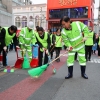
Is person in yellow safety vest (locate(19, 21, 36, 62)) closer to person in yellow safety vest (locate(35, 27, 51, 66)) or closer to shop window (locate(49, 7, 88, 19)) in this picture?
person in yellow safety vest (locate(35, 27, 51, 66))

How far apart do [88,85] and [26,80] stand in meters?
1.65

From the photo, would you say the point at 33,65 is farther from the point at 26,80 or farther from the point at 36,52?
the point at 26,80

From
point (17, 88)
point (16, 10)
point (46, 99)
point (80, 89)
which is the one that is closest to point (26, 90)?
point (17, 88)

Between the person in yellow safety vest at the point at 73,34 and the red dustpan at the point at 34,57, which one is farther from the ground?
the person in yellow safety vest at the point at 73,34

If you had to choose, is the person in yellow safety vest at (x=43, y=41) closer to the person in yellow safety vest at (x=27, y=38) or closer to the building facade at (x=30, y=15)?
the person in yellow safety vest at (x=27, y=38)

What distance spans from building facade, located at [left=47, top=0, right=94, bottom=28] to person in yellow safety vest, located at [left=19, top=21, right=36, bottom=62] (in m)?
21.1

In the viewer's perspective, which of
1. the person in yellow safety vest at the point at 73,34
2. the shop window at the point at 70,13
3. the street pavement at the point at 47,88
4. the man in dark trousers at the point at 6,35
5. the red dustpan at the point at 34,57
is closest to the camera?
the street pavement at the point at 47,88

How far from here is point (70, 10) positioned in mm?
28141

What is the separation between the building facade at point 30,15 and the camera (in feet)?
105

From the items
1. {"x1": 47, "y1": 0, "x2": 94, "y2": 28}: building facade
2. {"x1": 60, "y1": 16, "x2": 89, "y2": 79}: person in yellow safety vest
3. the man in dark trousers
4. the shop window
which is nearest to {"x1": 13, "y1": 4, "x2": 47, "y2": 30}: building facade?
{"x1": 47, "y1": 0, "x2": 94, "y2": 28}: building facade

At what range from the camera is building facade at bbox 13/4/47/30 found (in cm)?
3194

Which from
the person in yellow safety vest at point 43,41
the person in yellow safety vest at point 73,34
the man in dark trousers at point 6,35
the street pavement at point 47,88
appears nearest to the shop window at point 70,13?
the person in yellow safety vest at point 43,41

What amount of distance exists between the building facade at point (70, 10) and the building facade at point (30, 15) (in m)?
2.64

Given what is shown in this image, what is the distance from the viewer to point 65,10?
28547mm
